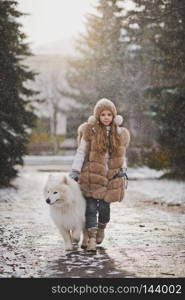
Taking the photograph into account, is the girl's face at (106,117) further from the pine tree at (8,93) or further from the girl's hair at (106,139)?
the pine tree at (8,93)

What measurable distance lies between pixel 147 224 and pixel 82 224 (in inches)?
132

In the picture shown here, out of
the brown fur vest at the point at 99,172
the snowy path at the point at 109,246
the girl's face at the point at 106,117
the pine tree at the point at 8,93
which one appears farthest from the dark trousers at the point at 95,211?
the pine tree at the point at 8,93

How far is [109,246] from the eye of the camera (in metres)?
8.20

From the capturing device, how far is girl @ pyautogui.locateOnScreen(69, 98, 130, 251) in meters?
7.57

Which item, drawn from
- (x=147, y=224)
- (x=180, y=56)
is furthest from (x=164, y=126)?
(x=147, y=224)

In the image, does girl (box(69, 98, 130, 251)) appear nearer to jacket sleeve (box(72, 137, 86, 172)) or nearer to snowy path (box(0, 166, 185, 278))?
jacket sleeve (box(72, 137, 86, 172))

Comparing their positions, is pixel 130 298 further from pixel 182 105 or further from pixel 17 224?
pixel 182 105

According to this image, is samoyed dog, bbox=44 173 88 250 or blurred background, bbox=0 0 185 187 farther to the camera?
blurred background, bbox=0 0 185 187

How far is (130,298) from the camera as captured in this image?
16.6 feet

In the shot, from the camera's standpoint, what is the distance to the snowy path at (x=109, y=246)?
21.3 ft

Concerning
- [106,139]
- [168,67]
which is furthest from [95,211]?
[168,67]

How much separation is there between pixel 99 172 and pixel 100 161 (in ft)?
0.50

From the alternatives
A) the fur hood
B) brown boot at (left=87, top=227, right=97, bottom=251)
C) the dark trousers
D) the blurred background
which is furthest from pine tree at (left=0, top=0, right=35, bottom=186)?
brown boot at (left=87, top=227, right=97, bottom=251)

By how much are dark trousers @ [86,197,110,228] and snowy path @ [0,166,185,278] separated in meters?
0.42
